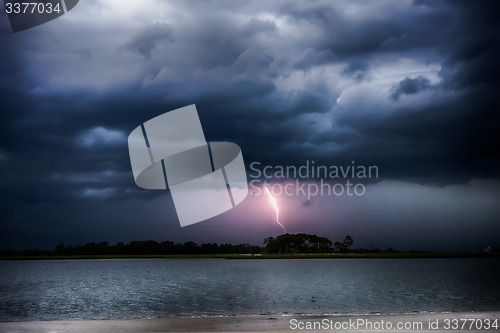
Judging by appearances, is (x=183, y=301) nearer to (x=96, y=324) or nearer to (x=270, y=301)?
(x=270, y=301)

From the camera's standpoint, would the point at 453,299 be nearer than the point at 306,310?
No

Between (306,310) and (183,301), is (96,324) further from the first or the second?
(183,301)

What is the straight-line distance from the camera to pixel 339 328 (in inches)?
971

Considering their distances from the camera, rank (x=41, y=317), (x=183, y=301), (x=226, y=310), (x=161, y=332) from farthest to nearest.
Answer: (x=183, y=301) → (x=226, y=310) → (x=41, y=317) → (x=161, y=332)

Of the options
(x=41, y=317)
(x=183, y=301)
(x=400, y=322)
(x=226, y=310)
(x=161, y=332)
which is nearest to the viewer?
(x=161, y=332)

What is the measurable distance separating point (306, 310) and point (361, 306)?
768 centimetres

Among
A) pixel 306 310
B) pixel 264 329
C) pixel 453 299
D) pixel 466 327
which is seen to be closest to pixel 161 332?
pixel 264 329

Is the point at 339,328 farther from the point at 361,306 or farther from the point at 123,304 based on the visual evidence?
the point at 123,304

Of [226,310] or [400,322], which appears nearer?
[400,322]

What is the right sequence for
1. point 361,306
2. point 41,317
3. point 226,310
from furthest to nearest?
point 361,306, point 226,310, point 41,317

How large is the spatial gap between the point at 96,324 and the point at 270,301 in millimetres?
29368

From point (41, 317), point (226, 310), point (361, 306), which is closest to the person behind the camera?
point (41, 317)

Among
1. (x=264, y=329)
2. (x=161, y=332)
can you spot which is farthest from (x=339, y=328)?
(x=161, y=332)

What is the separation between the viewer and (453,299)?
186 ft
